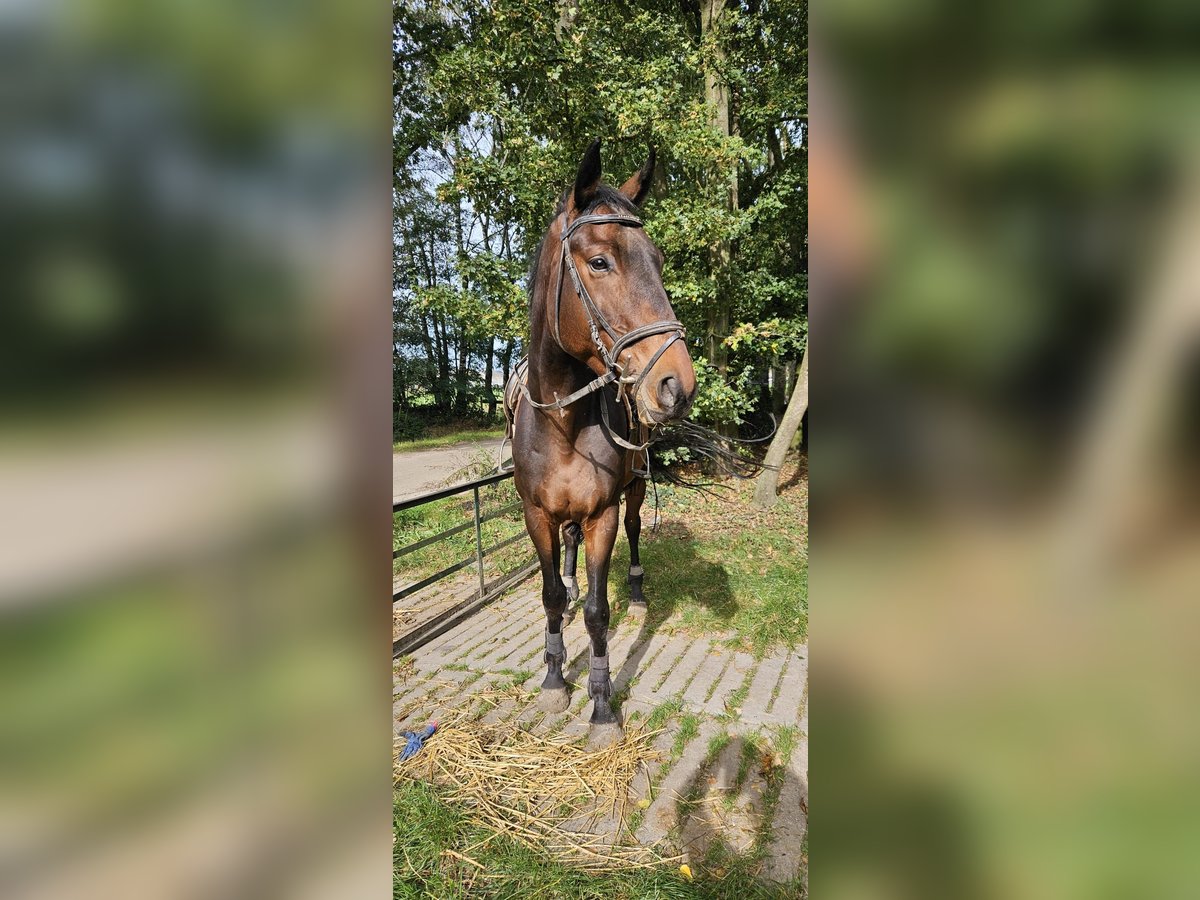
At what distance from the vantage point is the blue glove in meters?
2.79

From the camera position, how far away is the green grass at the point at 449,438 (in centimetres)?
1488

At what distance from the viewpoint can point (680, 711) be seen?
125 inches

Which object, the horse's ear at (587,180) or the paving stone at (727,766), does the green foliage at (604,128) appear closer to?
the horse's ear at (587,180)

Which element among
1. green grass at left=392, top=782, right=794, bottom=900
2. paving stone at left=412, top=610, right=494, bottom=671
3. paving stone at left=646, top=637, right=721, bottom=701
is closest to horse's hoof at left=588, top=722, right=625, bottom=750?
paving stone at left=646, top=637, right=721, bottom=701

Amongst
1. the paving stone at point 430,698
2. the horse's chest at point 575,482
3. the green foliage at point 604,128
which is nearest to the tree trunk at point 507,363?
the green foliage at point 604,128

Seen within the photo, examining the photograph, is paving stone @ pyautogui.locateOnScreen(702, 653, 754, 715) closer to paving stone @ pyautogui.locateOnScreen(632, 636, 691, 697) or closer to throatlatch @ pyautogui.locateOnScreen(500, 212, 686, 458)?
paving stone @ pyautogui.locateOnScreen(632, 636, 691, 697)

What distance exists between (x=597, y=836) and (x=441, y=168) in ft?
33.0

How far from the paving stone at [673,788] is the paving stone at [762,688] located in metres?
0.24
